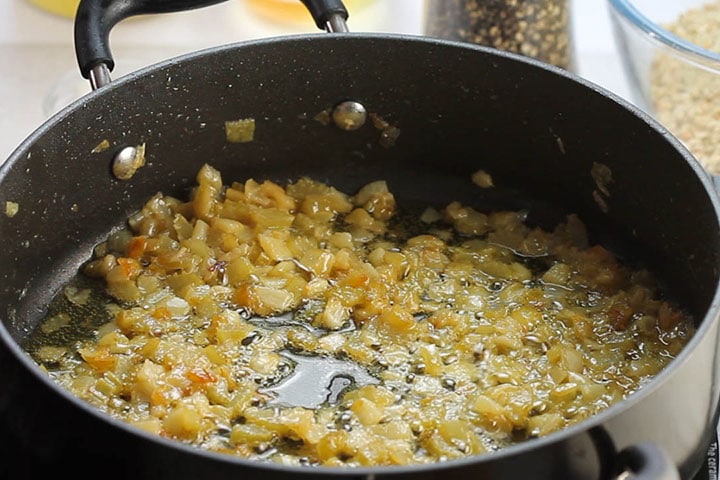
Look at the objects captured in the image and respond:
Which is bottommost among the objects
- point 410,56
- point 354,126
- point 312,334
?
point 312,334

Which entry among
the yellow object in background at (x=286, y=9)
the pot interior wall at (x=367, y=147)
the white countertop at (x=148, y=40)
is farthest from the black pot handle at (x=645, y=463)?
the yellow object in background at (x=286, y=9)

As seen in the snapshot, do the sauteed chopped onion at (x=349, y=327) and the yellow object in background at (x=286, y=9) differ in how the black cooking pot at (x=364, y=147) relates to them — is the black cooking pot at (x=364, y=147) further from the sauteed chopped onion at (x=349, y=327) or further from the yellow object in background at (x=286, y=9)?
the yellow object in background at (x=286, y=9)

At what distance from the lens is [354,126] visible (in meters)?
1.53

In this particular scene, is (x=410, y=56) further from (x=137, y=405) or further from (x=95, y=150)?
(x=137, y=405)

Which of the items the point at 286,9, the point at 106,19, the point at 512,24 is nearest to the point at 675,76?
the point at 512,24

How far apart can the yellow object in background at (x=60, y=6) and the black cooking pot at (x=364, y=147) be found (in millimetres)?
697

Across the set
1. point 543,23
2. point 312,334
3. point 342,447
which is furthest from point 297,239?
point 543,23

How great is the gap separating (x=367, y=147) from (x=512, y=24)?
1.24ft

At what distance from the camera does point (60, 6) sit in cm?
203

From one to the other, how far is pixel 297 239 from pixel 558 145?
0.37 m

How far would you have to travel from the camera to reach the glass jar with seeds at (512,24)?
1753 mm

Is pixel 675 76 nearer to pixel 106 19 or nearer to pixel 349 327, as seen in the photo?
pixel 349 327

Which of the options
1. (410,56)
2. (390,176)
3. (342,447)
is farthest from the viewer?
(390,176)

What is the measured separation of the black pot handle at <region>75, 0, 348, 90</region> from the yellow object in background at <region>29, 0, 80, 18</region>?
706 mm
